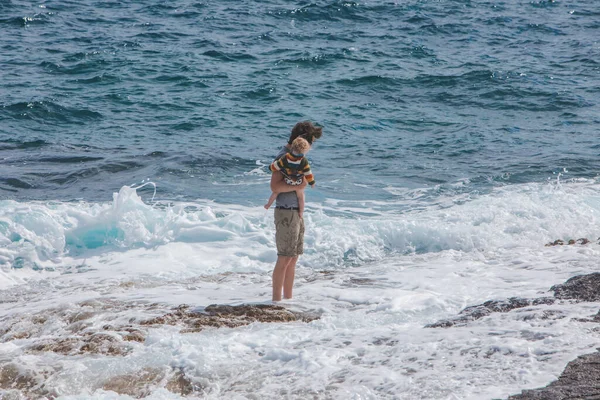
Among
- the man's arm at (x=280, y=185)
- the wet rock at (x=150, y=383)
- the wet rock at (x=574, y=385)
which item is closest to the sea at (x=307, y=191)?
the wet rock at (x=150, y=383)

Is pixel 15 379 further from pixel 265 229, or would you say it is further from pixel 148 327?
pixel 265 229

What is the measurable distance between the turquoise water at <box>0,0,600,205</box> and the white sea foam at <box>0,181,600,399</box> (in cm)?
160

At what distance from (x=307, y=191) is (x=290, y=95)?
667cm

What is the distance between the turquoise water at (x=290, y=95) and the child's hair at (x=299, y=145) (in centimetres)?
537

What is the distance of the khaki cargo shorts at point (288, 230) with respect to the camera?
21.5 ft

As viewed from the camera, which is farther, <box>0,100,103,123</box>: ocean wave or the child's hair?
<box>0,100,103,123</box>: ocean wave

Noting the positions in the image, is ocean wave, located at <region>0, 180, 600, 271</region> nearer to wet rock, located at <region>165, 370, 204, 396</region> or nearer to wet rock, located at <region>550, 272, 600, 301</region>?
wet rock, located at <region>550, 272, 600, 301</region>

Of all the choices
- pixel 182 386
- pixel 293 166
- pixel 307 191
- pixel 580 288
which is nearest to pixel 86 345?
pixel 182 386

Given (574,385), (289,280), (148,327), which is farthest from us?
(289,280)

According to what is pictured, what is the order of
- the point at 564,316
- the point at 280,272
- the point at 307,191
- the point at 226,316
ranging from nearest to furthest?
the point at 564,316 → the point at 226,316 → the point at 280,272 → the point at 307,191

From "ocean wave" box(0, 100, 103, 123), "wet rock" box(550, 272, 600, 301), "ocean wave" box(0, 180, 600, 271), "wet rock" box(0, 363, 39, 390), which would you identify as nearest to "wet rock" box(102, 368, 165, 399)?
"wet rock" box(0, 363, 39, 390)

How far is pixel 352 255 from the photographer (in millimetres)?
9492

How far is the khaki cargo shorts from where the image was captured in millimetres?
6562

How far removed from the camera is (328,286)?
7.70 meters
